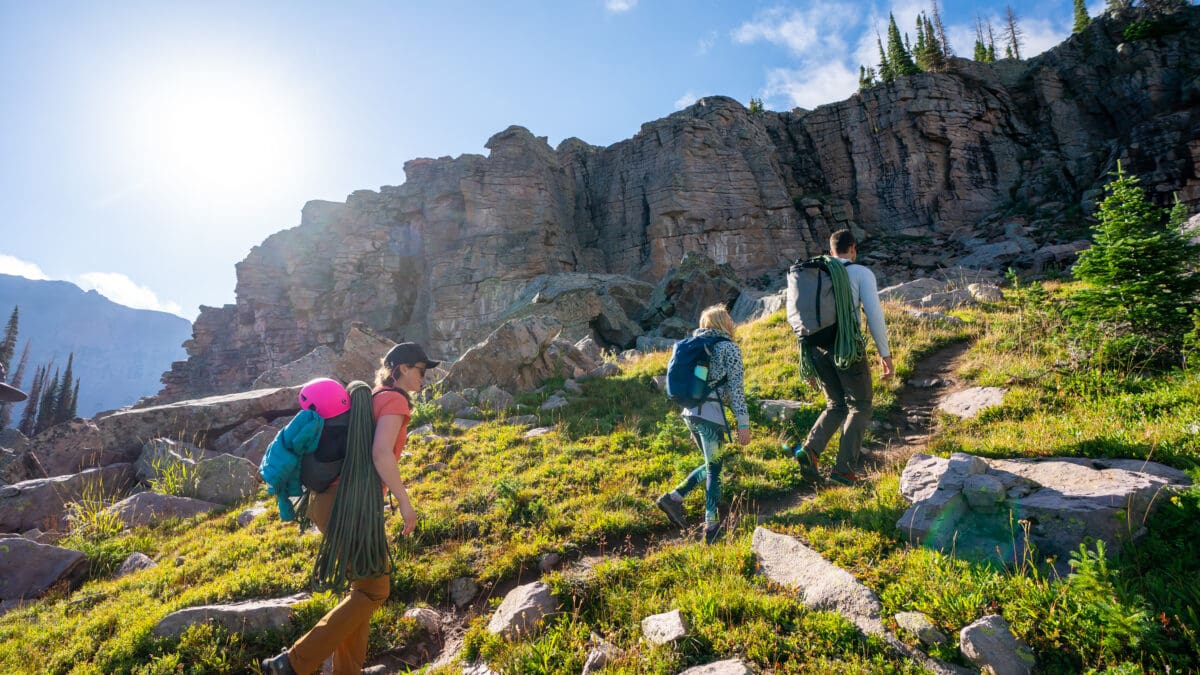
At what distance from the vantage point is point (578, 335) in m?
22.9

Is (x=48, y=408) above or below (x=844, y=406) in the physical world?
above

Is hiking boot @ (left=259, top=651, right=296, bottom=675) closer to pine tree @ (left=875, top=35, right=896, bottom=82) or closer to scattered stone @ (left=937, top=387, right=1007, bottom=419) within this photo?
scattered stone @ (left=937, top=387, right=1007, bottom=419)

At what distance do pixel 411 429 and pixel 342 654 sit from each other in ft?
23.4

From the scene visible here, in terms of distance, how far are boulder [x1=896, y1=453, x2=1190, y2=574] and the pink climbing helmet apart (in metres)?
4.98

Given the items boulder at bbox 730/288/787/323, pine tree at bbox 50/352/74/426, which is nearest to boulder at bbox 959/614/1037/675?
boulder at bbox 730/288/787/323

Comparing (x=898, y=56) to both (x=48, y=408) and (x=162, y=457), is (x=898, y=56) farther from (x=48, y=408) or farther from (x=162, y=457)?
(x=48, y=408)

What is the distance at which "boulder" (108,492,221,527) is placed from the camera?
7.45 m

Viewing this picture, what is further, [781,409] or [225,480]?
[225,480]

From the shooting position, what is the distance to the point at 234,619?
4457 mm

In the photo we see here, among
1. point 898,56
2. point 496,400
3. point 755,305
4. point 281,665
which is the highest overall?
point 898,56

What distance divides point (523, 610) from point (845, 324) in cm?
459

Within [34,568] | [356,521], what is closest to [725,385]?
[356,521]

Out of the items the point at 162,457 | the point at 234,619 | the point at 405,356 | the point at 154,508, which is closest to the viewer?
the point at 405,356

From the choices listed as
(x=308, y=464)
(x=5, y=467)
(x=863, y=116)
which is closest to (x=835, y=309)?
(x=308, y=464)
